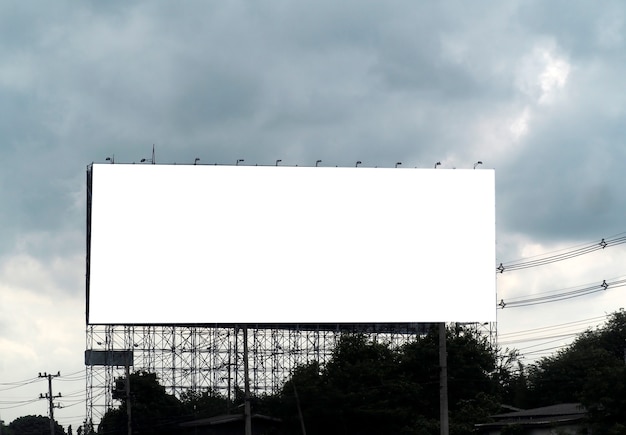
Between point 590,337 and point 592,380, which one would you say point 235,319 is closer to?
point 592,380

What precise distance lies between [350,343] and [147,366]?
18196mm

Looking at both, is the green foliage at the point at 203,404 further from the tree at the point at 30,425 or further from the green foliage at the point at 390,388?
the tree at the point at 30,425

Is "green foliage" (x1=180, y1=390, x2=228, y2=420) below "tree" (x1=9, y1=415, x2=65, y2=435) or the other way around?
the other way around

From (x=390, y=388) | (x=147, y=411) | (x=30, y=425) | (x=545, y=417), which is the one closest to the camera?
(x=545, y=417)

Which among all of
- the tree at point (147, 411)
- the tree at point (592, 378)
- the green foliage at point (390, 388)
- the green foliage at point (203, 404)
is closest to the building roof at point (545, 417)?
the tree at point (592, 378)

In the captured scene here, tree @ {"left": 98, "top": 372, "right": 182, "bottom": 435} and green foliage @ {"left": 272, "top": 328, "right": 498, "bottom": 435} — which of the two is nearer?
green foliage @ {"left": 272, "top": 328, "right": 498, "bottom": 435}

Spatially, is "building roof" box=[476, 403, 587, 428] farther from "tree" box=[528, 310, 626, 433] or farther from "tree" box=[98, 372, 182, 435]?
"tree" box=[98, 372, 182, 435]

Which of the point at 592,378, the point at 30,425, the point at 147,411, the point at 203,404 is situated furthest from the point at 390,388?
the point at 30,425

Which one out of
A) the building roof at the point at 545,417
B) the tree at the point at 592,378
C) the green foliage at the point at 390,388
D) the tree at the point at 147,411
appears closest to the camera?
the tree at the point at 592,378

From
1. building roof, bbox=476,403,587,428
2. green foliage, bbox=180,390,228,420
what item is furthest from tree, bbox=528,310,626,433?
green foliage, bbox=180,390,228,420

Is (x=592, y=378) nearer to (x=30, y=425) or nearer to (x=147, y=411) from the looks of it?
(x=147, y=411)

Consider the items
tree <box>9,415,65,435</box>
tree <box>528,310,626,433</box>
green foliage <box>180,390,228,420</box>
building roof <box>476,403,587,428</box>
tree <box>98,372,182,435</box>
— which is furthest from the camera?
tree <box>9,415,65,435</box>

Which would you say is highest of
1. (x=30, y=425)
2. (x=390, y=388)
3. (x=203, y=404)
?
(x=390, y=388)

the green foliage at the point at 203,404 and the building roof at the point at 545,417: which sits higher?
the green foliage at the point at 203,404
